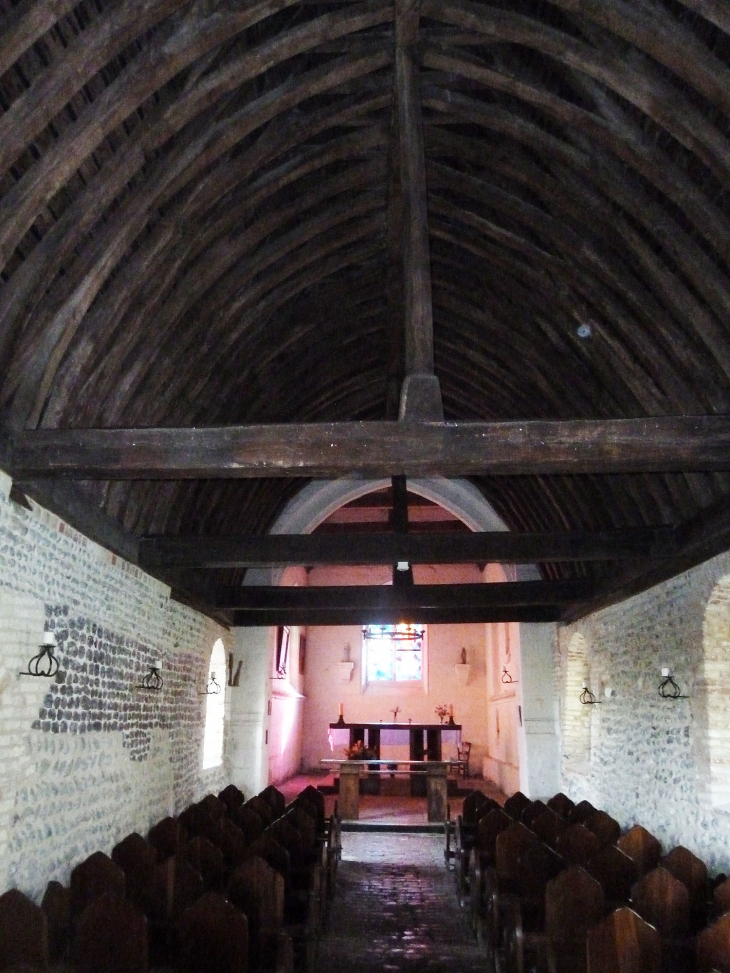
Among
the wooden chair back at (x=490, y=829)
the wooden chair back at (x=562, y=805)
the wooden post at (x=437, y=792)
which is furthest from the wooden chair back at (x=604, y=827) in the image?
the wooden post at (x=437, y=792)

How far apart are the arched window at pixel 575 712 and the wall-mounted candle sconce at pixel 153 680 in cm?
618

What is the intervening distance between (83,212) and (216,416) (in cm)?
326

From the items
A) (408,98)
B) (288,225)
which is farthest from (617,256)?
(288,225)

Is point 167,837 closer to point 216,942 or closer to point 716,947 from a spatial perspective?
point 216,942

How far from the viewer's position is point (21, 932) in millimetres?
4559

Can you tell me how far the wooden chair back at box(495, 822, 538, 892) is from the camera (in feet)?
20.6

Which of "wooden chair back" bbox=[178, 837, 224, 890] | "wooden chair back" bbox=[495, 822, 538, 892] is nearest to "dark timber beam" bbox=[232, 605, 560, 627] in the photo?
"wooden chair back" bbox=[495, 822, 538, 892]

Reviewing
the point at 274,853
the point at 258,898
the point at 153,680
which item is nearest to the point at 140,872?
the point at 274,853

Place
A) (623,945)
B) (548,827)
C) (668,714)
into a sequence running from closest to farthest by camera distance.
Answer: (623,945), (548,827), (668,714)

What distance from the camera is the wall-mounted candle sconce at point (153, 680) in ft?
26.6

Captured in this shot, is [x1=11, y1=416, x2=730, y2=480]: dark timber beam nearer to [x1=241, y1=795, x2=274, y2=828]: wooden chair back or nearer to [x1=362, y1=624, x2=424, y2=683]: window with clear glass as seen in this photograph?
[x1=241, y1=795, x2=274, y2=828]: wooden chair back

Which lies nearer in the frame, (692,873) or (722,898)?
(722,898)

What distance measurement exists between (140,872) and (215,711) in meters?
5.91

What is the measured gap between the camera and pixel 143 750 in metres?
8.11
